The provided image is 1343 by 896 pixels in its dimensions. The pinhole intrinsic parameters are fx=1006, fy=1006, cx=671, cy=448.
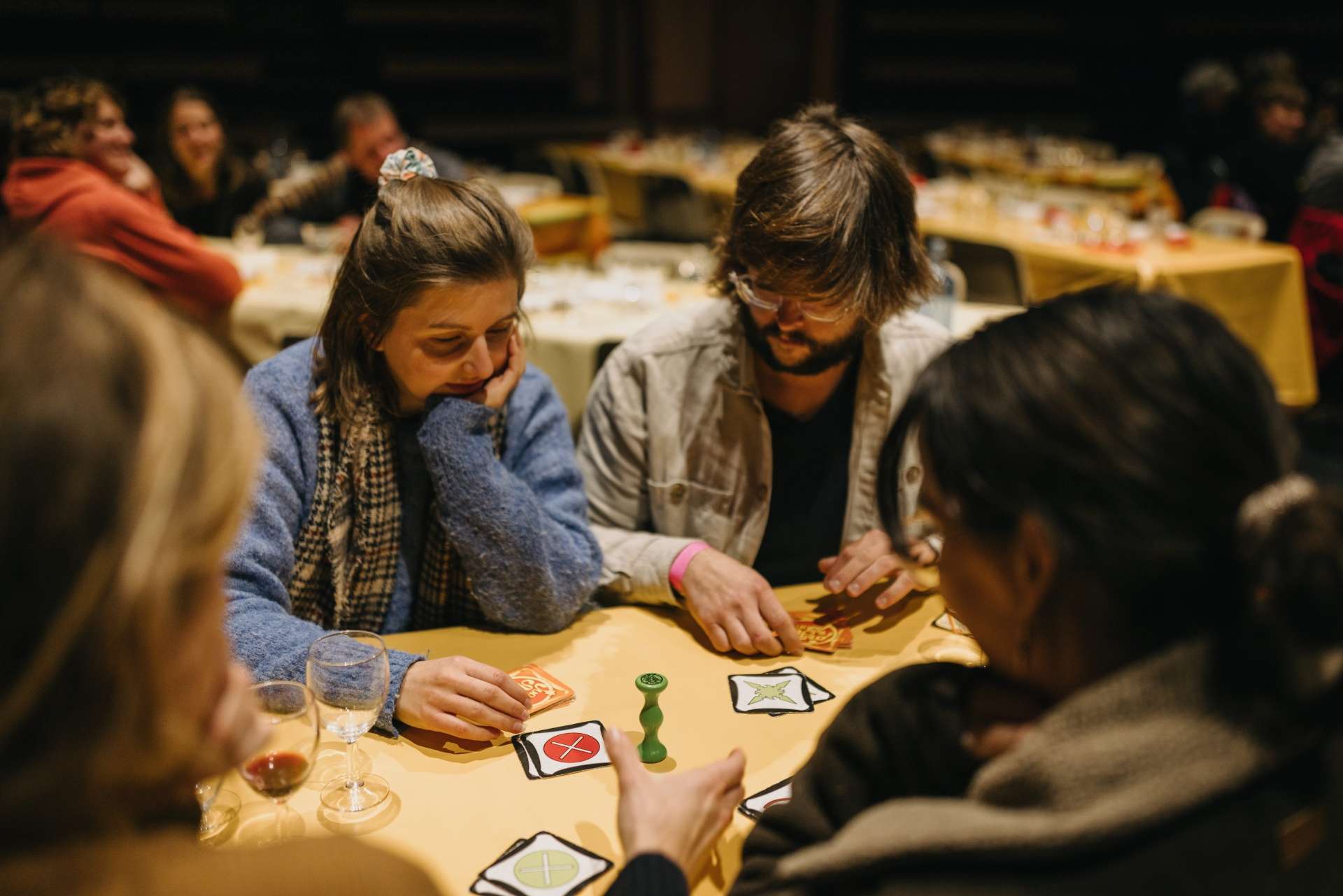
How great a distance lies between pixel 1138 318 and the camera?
0.87 m

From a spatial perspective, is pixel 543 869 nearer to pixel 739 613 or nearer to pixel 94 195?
pixel 739 613

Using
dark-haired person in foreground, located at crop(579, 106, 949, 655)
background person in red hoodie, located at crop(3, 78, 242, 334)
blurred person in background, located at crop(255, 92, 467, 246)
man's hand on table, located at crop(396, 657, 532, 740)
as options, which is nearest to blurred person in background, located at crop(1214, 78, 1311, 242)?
blurred person in background, located at crop(255, 92, 467, 246)

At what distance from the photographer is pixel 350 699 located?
4.31ft

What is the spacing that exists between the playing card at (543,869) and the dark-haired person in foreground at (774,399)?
538mm

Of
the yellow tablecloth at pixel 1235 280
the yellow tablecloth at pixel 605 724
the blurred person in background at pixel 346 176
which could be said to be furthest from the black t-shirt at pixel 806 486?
the blurred person in background at pixel 346 176

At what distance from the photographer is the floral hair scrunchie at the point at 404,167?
5.81 feet

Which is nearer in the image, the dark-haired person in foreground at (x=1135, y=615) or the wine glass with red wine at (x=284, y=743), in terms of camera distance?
the dark-haired person in foreground at (x=1135, y=615)

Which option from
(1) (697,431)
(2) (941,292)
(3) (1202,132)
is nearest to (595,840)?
(1) (697,431)

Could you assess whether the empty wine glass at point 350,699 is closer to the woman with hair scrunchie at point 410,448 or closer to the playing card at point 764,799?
the woman with hair scrunchie at point 410,448

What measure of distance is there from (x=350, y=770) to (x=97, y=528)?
2.76ft

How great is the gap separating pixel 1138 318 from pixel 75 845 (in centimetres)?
90

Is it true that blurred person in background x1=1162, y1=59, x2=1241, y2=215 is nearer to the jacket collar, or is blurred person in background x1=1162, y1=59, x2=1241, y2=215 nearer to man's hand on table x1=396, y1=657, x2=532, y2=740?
the jacket collar

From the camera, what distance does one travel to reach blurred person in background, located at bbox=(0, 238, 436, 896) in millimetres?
604

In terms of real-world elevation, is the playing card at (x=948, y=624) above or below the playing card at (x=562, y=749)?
below
